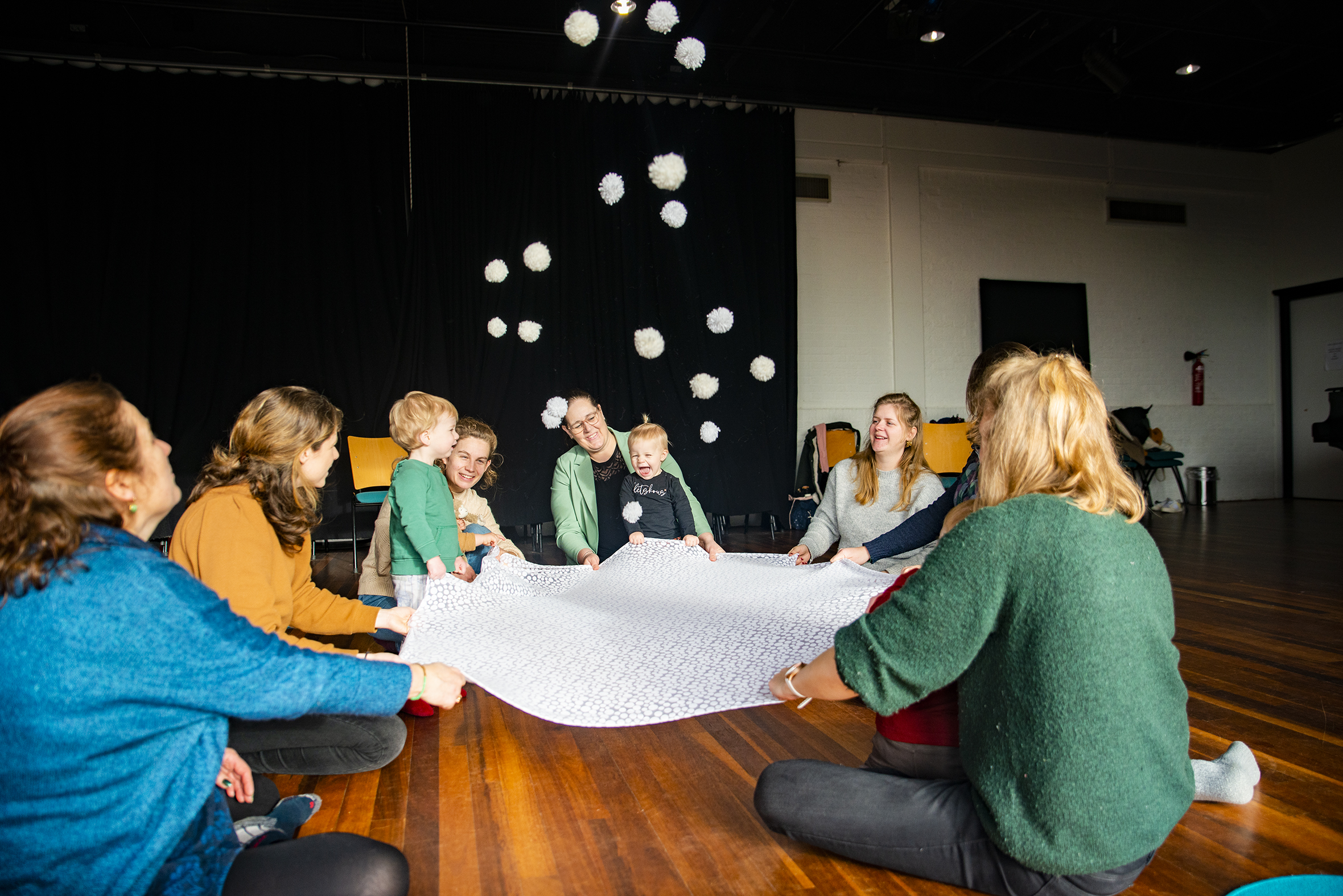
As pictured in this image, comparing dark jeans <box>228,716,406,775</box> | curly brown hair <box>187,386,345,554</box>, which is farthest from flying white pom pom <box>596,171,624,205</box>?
dark jeans <box>228,716,406,775</box>

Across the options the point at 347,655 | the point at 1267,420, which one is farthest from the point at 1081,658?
the point at 1267,420

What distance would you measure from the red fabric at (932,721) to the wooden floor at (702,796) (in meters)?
0.23

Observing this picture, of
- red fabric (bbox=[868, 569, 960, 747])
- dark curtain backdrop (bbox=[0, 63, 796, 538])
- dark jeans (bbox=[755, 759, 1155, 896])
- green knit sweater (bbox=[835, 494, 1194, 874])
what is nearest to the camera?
green knit sweater (bbox=[835, 494, 1194, 874])

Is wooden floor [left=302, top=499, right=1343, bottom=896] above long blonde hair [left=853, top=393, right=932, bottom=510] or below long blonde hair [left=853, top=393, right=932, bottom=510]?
below

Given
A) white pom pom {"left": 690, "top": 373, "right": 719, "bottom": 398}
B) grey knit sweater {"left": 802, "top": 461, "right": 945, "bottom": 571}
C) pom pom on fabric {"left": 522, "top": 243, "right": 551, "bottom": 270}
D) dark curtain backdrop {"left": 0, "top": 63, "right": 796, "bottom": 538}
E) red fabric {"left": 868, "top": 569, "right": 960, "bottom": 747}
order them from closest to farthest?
1. red fabric {"left": 868, "top": 569, "right": 960, "bottom": 747}
2. grey knit sweater {"left": 802, "top": 461, "right": 945, "bottom": 571}
3. pom pom on fabric {"left": 522, "top": 243, "right": 551, "bottom": 270}
4. white pom pom {"left": 690, "top": 373, "right": 719, "bottom": 398}
5. dark curtain backdrop {"left": 0, "top": 63, "right": 796, "bottom": 538}

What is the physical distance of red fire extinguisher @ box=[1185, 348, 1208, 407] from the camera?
8.33 metres

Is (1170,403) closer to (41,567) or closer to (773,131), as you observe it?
(773,131)

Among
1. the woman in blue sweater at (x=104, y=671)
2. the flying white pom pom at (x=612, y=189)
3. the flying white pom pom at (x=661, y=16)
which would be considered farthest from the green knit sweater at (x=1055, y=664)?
the flying white pom pom at (x=612, y=189)

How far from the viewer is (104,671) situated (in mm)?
908

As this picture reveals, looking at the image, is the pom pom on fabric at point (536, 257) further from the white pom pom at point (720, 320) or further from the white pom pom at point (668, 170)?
the white pom pom at point (668, 170)

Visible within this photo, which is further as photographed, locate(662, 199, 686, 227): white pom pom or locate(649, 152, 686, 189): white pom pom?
locate(662, 199, 686, 227): white pom pom

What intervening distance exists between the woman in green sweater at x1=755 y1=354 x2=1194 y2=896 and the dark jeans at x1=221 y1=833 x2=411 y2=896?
2.23 feet

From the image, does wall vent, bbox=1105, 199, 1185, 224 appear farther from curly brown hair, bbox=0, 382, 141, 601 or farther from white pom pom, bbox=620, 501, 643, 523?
curly brown hair, bbox=0, 382, 141, 601

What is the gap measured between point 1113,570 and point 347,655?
1.07m
